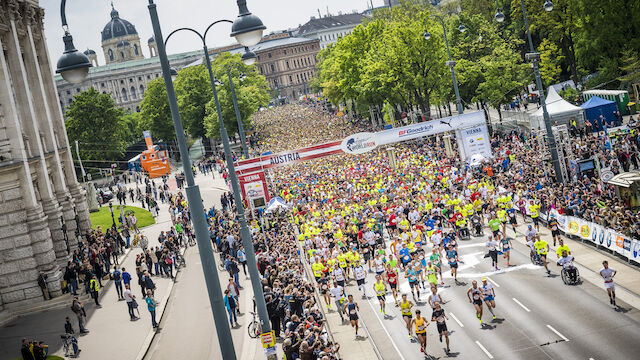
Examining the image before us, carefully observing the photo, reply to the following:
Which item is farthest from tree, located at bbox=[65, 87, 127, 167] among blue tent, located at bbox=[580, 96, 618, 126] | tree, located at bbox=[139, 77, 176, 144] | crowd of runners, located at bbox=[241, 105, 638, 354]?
blue tent, located at bbox=[580, 96, 618, 126]

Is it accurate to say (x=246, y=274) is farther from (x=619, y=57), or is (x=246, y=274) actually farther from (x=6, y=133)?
(x=619, y=57)

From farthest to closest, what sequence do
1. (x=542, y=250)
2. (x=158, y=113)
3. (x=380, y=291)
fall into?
(x=158, y=113) → (x=542, y=250) → (x=380, y=291)

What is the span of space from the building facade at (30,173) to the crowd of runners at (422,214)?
1198 centimetres

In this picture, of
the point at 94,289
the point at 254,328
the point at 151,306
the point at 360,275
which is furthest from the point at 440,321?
the point at 94,289

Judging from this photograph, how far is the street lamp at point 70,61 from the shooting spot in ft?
32.5

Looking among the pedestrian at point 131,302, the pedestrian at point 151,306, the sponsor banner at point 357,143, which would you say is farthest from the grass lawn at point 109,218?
the pedestrian at point 151,306

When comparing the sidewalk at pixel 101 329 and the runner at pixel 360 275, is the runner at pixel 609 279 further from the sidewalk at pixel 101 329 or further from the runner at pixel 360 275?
the sidewalk at pixel 101 329

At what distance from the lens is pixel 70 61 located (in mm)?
9961

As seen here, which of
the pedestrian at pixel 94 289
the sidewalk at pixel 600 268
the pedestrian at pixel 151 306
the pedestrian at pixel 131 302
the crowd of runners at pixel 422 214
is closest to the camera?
the sidewalk at pixel 600 268

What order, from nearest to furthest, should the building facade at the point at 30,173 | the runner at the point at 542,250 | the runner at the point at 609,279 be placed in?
the runner at the point at 609,279
the runner at the point at 542,250
the building facade at the point at 30,173

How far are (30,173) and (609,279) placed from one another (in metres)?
24.5

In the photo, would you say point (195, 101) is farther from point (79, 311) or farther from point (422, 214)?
point (79, 311)

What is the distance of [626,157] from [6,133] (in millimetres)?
29133

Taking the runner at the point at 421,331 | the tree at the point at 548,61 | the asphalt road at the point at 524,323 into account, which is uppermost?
the tree at the point at 548,61
